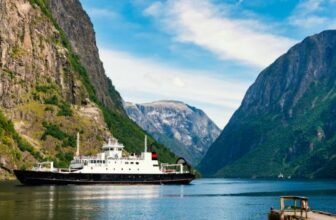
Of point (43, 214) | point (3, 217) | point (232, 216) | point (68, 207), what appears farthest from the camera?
point (68, 207)

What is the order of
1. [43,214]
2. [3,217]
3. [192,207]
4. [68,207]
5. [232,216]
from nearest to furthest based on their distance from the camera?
[3,217], [43,214], [232,216], [68,207], [192,207]

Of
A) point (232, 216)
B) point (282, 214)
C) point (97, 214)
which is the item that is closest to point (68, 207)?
point (97, 214)

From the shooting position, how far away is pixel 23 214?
10406 cm

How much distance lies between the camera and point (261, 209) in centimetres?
13000

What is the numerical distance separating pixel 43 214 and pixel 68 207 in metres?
17.4

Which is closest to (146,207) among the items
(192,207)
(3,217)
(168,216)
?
(192,207)

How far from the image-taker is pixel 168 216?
109938 mm

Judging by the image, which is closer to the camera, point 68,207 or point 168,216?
point 168,216

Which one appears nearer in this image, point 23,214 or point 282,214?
point 282,214

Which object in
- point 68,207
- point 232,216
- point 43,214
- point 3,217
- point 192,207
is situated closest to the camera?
point 3,217

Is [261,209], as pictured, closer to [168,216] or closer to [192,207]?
[192,207]

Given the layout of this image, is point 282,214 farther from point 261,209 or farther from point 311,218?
point 261,209

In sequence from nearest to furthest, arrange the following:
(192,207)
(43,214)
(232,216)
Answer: (43,214) < (232,216) < (192,207)

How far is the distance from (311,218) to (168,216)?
40818 millimetres
